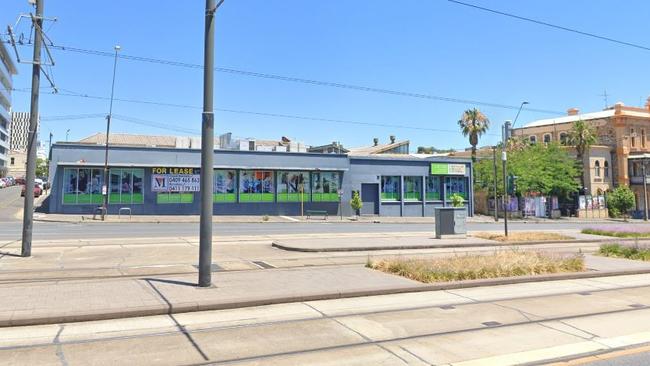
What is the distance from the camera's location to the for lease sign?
40188mm

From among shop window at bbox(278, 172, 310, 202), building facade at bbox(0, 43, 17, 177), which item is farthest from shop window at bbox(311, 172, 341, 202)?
building facade at bbox(0, 43, 17, 177)

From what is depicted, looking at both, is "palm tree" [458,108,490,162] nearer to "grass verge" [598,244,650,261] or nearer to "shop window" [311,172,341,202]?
"shop window" [311,172,341,202]

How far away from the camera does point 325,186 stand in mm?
46562

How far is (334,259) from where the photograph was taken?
15.0m

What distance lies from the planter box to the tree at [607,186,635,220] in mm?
44698

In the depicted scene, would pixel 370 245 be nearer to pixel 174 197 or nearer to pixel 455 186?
pixel 174 197

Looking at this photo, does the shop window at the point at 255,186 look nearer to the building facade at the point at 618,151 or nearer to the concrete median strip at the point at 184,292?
the concrete median strip at the point at 184,292

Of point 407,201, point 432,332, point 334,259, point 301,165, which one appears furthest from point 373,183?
point 432,332

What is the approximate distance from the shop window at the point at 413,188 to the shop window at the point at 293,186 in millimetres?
10296

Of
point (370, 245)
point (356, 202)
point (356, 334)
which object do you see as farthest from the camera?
point (356, 202)

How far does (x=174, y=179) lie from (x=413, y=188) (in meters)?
22.9

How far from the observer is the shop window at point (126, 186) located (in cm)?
3928

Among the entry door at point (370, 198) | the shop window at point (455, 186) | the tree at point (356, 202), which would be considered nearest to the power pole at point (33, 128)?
the tree at point (356, 202)

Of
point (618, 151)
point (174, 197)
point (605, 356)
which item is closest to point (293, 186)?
point (174, 197)
